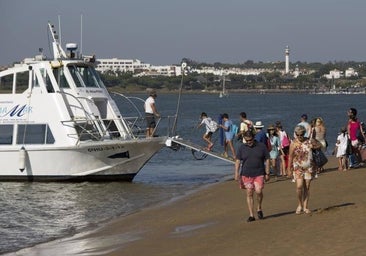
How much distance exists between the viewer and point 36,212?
18.7m

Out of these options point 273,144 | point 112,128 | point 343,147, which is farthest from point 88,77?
point 343,147

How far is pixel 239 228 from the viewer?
510 inches

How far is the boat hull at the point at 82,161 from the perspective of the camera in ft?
75.7

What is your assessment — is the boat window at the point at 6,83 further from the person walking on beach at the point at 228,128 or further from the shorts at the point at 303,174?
the shorts at the point at 303,174

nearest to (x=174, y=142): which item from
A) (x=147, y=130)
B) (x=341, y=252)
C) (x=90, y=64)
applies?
(x=147, y=130)

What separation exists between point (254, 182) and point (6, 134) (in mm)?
12829

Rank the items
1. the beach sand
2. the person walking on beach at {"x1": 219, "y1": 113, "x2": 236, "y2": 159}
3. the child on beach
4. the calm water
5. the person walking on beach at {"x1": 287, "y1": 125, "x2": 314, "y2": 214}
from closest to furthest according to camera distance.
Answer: the beach sand → the person walking on beach at {"x1": 287, "y1": 125, "x2": 314, "y2": 214} → the calm water → the child on beach → the person walking on beach at {"x1": 219, "y1": 113, "x2": 236, "y2": 159}

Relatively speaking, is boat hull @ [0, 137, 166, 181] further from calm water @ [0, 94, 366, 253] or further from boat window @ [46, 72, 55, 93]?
boat window @ [46, 72, 55, 93]

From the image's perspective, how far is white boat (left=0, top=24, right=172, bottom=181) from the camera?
75.9 ft

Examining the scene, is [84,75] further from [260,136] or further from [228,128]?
[260,136]

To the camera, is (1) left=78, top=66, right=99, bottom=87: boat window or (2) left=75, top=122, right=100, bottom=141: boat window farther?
(1) left=78, top=66, right=99, bottom=87: boat window

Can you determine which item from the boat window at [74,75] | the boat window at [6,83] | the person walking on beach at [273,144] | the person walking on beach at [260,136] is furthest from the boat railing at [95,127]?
the person walking on beach at [260,136]

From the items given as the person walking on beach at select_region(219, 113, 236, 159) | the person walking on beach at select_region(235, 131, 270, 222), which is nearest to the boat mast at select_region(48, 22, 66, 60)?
the person walking on beach at select_region(219, 113, 236, 159)

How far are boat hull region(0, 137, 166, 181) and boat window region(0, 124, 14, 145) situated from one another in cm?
42
